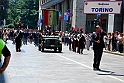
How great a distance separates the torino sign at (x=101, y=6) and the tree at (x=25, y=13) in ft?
221

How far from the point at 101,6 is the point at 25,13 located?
69.8 meters

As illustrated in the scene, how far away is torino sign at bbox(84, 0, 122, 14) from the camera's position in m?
25.0

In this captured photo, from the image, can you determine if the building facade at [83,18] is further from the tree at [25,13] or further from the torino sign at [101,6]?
the tree at [25,13]

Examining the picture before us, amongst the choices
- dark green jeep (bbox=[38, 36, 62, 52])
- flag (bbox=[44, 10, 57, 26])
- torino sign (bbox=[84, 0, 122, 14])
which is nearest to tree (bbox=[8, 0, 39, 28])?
flag (bbox=[44, 10, 57, 26])

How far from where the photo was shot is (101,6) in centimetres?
2550

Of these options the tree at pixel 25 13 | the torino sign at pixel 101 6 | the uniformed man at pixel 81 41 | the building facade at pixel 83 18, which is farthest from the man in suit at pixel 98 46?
the tree at pixel 25 13

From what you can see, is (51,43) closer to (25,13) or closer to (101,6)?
(101,6)

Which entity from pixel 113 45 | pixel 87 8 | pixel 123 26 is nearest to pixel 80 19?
pixel 123 26

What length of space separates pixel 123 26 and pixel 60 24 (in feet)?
109

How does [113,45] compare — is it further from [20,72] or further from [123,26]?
[20,72]

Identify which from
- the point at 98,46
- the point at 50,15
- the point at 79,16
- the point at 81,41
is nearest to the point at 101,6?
the point at 81,41

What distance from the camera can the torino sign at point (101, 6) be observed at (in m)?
25.0

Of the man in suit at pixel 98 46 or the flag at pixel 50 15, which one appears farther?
the flag at pixel 50 15

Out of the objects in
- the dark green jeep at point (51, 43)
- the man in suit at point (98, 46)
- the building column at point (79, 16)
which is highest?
the building column at point (79, 16)
